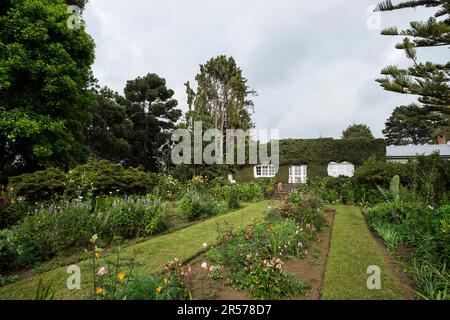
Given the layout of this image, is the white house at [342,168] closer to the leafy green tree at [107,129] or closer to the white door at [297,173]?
the white door at [297,173]

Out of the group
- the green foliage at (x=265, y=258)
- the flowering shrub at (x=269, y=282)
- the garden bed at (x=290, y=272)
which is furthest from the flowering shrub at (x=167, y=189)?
the flowering shrub at (x=269, y=282)

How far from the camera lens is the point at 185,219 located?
24.5 ft

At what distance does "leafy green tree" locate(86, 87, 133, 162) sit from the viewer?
2066 centimetres

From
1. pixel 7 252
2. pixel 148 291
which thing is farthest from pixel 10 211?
pixel 148 291

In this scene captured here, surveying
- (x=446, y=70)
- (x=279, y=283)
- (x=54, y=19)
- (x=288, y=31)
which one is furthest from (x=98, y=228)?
(x=54, y=19)

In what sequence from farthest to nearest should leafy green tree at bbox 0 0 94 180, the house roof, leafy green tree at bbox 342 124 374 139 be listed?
leafy green tree at bbox 342 124 374 139 → the house roof → leafy green tree at bbox 0 0 94 180

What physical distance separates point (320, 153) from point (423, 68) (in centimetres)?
1453

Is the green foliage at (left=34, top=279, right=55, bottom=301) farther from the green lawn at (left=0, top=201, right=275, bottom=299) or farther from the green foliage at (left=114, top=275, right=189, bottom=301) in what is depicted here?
the green foliage at (left=114, top=275, right=189, bottom=301)

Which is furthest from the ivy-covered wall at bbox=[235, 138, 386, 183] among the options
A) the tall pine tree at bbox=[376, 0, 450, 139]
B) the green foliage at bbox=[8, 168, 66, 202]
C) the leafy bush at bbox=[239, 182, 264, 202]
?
the green foliage at bbox=[8, 168, 66, 202]

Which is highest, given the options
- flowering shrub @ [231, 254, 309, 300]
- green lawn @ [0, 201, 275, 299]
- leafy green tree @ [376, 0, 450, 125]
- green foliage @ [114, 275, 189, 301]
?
leafy green tree @ [376, 0, 450, 125]

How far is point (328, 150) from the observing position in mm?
21578

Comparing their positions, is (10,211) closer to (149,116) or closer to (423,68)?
(423,68)

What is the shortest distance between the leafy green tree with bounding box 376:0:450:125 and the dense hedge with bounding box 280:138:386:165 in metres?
13.6
